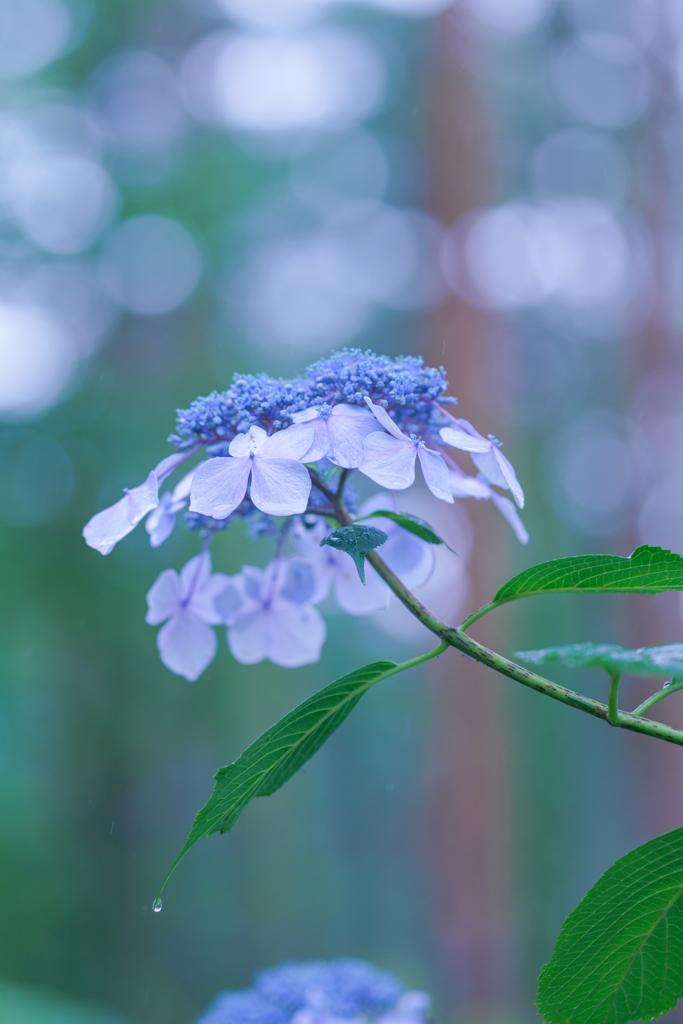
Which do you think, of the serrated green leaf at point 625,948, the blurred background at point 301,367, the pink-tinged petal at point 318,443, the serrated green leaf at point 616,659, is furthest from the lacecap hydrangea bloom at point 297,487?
the blurred background at point 301,367

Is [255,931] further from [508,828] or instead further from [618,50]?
[618,50]

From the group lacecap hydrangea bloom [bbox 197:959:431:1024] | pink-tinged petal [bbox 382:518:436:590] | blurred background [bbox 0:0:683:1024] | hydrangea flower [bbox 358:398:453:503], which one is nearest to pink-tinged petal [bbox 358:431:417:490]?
hydrangea flower [bbox 358:398:453:503]

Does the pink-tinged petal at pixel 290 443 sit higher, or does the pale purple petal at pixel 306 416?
the pale purple petal at pixel 306 416

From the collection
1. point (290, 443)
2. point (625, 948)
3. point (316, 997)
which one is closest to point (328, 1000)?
point (316, 997)

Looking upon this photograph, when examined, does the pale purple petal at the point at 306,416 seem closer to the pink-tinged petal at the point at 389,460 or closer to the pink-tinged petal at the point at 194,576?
the pink-tinged petal at the point at 389,460

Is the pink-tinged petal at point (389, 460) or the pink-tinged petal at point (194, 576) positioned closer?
the pink-tinged petal at point (389, 460)

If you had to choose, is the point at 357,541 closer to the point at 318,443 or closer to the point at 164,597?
the point at 318,443

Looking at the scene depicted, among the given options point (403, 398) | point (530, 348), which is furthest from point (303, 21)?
point (403, 398)

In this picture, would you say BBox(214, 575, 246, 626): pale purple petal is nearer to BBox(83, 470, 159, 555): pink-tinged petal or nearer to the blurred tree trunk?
BBox(83, 470, 159, 555): pink-tinged petal
